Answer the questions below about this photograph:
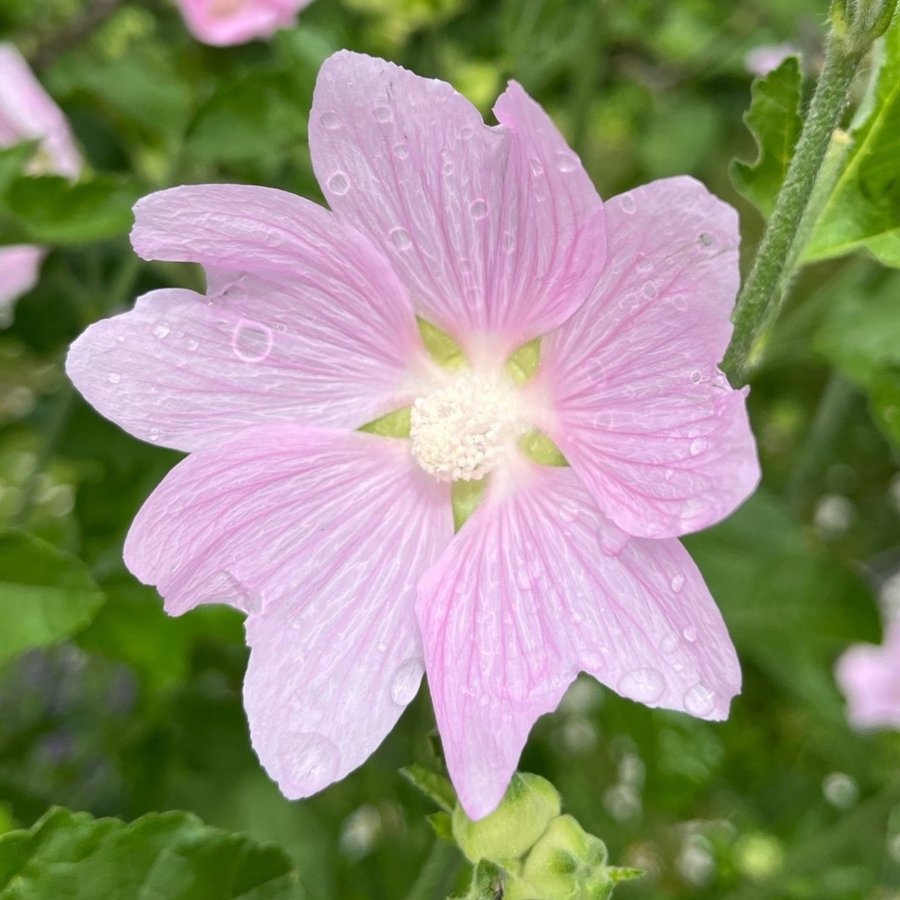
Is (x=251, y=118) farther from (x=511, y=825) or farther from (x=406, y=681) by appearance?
(x=511, y=825)

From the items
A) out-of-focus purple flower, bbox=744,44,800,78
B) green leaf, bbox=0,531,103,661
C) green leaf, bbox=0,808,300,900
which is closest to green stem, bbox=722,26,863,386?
green leaf, bbox=0,808,300,900

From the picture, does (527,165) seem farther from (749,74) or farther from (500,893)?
(749,74)

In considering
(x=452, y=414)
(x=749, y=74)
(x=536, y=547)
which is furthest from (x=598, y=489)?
(x=749, y=74)

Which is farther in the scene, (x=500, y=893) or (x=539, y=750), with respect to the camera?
(x=539, y=750)

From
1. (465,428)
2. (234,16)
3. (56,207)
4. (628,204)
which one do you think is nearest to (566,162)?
(628,204)

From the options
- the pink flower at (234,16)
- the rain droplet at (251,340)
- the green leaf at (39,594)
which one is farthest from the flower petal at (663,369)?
the pink flower at (234,16)

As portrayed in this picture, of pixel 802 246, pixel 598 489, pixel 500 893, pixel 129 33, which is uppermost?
pixel 802 246

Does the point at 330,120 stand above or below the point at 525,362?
above

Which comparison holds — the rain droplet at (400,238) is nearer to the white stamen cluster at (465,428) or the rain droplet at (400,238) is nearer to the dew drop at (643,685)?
the white stamen cluster at (465,428)
